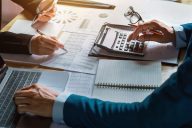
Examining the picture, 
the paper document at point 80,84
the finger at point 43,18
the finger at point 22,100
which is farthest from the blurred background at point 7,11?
the finger at point 22,100

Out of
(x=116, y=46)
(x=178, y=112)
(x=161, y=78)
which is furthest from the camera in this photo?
(x=116, y=46)

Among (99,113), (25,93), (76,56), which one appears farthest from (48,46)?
(99,113)

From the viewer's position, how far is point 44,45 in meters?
1.28

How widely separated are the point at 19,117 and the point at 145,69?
48 centimetres

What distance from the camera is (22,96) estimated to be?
97 cm

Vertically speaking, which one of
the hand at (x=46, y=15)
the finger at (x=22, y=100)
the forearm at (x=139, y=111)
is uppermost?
the forearm at (x=139, y=111)

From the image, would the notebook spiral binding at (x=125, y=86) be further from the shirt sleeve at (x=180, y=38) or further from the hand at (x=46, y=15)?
the hand at (x=46, y=15)

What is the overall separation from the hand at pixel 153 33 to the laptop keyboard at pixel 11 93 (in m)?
0.44

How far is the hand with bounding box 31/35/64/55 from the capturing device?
4.18 ft

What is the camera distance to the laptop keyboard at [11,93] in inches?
36.4

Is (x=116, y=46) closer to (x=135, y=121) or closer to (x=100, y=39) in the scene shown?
(x=100, y=39)

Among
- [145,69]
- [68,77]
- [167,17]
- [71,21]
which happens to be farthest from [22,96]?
[167,17]

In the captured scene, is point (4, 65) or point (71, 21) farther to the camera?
point (71, 21)

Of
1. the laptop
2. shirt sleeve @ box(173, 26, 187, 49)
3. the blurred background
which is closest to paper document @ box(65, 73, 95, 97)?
the laptop
